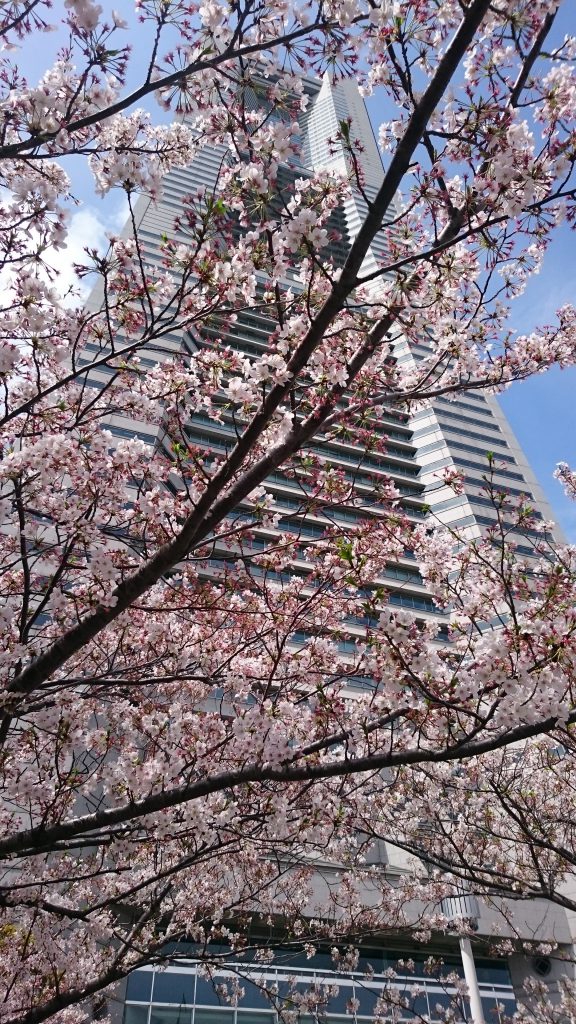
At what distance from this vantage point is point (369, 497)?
5633 mm

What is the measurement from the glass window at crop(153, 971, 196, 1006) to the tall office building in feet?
0.06

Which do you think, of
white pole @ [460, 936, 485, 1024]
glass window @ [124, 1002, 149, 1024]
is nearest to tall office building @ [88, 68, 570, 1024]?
glass window @ [124, 1002, 149, 1024]

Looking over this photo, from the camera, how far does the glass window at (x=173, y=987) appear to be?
1391cm

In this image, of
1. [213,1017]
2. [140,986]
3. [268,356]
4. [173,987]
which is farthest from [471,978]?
[268,356]

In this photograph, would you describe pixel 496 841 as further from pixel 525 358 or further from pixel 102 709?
pixel 525 358

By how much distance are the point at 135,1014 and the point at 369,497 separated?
14786 mm

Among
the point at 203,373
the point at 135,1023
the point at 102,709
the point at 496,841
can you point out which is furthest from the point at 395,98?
the point at 135,1023

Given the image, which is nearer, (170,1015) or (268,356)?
(268,356)

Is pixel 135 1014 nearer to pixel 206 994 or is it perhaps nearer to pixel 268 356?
pixel 206 994

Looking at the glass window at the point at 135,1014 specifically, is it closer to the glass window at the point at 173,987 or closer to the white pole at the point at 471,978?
the glass window at the point at 173,987

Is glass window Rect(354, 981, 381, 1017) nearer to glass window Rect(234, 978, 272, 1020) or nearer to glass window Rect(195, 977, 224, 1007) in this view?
glass window Rect(234, 978, 272, 1020)

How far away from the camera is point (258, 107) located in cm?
468

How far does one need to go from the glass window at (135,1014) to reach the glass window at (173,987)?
34cm

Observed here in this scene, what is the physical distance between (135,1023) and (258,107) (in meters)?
17.6
